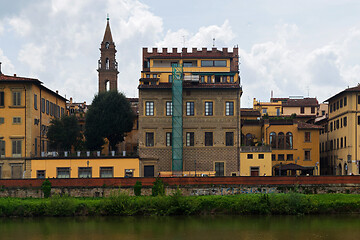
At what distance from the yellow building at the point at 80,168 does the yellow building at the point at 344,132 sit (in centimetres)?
2223

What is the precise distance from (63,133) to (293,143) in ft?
84.2

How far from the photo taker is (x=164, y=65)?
66.4 meters

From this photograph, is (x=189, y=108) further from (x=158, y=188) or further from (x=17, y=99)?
(x=17, y=99)

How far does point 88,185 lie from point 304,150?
26896mm

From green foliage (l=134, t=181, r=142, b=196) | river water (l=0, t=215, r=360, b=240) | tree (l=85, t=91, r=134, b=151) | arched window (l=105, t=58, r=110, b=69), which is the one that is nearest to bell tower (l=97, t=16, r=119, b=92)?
arched window (l=105, t=58, r=110, b=69)

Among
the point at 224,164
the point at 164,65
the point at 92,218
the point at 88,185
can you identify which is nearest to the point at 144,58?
the point at 164,65

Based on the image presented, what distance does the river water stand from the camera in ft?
117

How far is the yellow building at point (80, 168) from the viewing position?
57375mm

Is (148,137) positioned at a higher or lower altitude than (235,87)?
lower

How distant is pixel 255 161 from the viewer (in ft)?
197

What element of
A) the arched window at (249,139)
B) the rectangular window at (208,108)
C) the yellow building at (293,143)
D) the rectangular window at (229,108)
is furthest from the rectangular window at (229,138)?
the arched window at (249,139)

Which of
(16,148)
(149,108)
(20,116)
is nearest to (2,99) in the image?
(20,116)

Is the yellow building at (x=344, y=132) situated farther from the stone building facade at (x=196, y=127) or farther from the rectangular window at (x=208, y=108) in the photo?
Result: the rectangular window at (x=208, y=108)

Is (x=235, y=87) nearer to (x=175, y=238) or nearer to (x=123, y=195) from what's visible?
(x=123, y=195)
